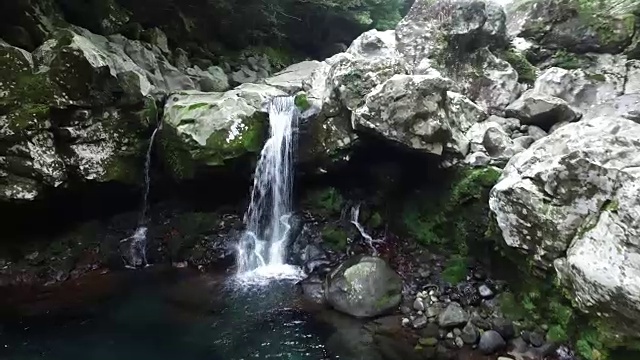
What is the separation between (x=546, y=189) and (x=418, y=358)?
12.1ft

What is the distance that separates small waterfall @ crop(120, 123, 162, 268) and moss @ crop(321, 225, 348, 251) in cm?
494

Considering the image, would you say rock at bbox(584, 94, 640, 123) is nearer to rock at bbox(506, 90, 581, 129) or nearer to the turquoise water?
rock at bbox(506, 90, 581, 129)

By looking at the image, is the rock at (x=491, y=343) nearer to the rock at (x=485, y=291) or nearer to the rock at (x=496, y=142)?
the rock at (x=485, y=291)

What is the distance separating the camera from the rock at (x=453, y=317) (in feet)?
27.8

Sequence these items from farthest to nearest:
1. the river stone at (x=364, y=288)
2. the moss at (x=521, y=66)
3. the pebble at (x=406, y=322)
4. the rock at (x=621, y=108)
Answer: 1. the moss at (x=521, y=66)
2. the river stone at (x=364, y=288)
3. the rock at (x=621, y=108)
4. the pebble at (x=406, y=322)

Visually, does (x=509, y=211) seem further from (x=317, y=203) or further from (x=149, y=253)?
(x=149, y=253)

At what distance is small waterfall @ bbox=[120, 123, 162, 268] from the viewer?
11859 mm

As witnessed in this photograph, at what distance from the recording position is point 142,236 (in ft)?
40.3

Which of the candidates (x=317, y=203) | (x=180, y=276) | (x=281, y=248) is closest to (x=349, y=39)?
(x=317, y=203)

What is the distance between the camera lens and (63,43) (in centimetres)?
1006

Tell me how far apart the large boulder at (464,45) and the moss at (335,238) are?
5385 mm

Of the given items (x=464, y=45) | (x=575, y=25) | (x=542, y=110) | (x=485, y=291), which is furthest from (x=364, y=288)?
(x=575, y=25)

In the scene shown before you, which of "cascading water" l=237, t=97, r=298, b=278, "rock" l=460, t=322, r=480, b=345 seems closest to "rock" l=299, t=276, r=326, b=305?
"cascading water" l=237, t=97, r=298, b=278

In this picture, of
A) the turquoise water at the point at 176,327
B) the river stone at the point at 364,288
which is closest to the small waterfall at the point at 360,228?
the river stone at the point at 364,288
